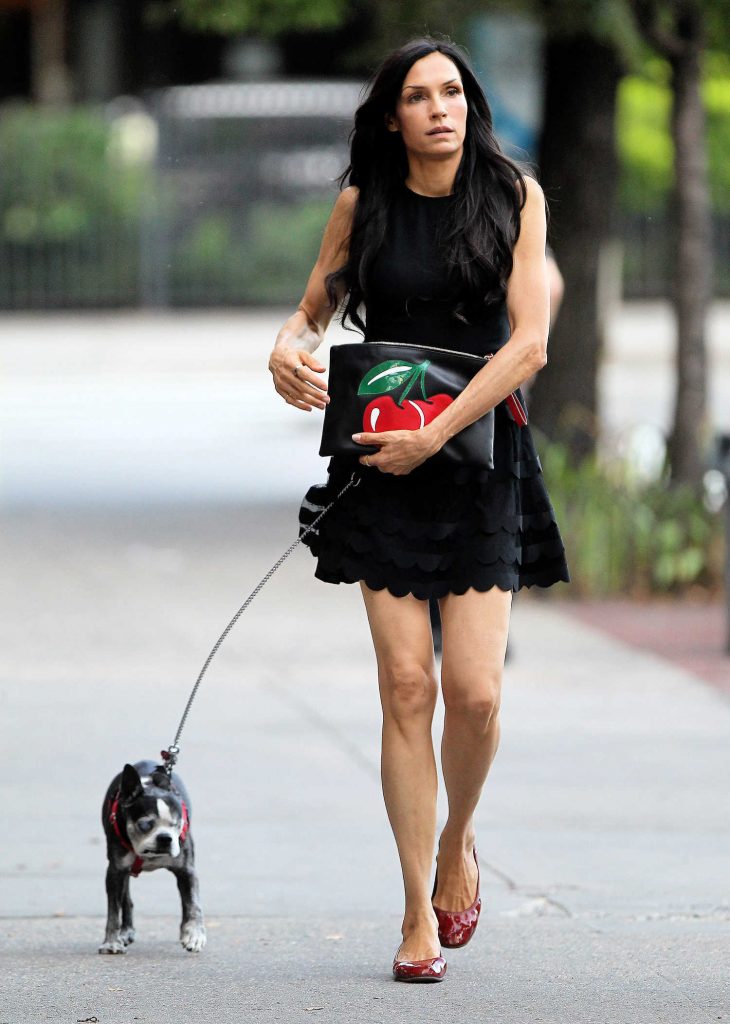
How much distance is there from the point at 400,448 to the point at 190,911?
122 cm

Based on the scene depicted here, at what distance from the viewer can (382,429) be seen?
14.4ft

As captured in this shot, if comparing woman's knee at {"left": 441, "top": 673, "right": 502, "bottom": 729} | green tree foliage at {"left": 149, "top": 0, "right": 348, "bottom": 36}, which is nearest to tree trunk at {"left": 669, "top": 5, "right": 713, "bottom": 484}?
green tree foliage at {"left": 149, "top": 0, "right": 348, "bottom": 36}

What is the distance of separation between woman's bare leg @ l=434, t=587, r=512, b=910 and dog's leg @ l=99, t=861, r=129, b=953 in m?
0.73

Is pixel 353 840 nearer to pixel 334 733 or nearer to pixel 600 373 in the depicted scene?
pixel 334 733

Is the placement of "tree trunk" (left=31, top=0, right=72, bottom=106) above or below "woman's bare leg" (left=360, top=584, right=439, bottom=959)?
above

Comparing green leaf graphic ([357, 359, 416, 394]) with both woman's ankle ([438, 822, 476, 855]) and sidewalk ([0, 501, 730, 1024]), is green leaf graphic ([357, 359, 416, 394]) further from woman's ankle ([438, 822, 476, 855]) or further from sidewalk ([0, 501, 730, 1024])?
sidewalk ([0, 501, 730, 1024])

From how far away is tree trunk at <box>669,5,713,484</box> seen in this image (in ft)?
35.9

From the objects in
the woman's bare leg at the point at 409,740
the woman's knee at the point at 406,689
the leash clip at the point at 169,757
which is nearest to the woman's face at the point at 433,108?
the woman's bare leg at the point at 409,740

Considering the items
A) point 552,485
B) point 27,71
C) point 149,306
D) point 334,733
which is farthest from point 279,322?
point 334,733

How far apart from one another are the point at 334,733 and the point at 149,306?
20.9 metres

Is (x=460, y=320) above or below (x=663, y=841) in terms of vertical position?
above

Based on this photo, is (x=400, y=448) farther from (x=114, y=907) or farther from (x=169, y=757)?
(x=114, y=907)

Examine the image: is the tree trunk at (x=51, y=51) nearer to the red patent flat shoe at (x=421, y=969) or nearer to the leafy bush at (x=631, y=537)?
the leafy bush at (x=631, y=537)

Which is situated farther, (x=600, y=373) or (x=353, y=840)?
(x=600, y=373)
